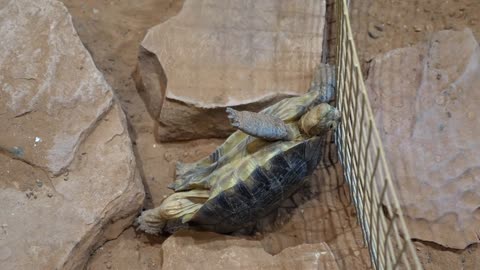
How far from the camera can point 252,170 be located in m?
2.14

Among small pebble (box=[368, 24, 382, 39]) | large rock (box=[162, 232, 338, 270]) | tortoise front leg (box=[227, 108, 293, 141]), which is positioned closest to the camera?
tortoise front leg (box=[227, 108, 293, 141])

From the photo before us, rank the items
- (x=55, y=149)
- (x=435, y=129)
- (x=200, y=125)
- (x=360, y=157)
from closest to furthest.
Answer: (x=360, y=157) → (x=55, y=149) → (x=435, y=129) → (x=200, y=125)

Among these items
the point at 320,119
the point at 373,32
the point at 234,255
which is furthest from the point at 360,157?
the point at 373,32

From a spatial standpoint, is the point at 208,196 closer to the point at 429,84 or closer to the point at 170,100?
the point at 170,100

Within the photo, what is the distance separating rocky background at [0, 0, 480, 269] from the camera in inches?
91.8

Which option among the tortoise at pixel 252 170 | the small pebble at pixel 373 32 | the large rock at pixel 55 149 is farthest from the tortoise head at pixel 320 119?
the small pebble at pixel 373 32

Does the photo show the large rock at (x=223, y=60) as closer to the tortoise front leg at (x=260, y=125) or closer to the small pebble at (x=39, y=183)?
the tortoise front leg at (x=260, y=125)

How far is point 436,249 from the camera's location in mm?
2395

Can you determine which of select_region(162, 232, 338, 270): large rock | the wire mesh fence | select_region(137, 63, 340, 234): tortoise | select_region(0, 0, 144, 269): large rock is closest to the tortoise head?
select_region(137, 63, 340, 234): tortoise

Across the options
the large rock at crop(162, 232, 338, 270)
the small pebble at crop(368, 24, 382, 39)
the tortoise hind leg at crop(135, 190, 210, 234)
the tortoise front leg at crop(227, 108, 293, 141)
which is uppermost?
the small pebble at crop(368, 24, 382, 39)

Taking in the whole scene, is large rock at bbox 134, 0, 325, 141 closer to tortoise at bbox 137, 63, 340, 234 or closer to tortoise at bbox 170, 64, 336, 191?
tortoise at bbox 170, 64, 336, 191

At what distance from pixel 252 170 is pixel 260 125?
18cm

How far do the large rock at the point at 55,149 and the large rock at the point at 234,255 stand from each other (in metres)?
0.29

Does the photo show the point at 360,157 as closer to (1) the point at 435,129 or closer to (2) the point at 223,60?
(1) the point at 435,129
